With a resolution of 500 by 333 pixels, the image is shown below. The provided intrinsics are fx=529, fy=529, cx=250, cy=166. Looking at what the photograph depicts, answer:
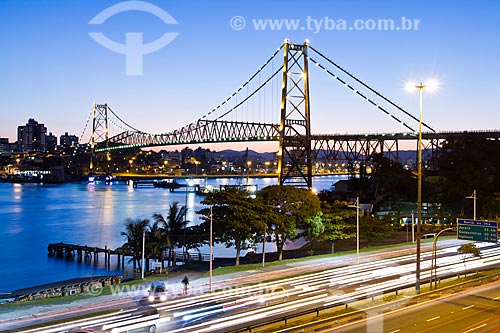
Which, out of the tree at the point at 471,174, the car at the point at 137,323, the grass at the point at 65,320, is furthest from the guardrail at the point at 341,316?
the tree at the point at 471,174

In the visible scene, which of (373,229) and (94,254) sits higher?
(373,229)

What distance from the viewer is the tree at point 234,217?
3372 centimetres

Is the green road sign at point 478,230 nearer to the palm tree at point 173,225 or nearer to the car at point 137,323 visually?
the car at point 137,323

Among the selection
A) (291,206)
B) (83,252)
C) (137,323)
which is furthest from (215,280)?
(83,252)

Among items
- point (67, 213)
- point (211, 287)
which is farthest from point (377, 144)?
point (211, 287)

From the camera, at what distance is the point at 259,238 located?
3753 centimetres

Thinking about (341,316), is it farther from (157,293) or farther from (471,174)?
(471,174)

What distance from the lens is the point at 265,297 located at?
70.1 ft

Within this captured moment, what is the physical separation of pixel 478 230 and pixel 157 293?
46.6 feet

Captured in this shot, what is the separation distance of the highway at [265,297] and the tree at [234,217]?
6.33 metres

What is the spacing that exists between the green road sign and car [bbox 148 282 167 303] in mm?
13480

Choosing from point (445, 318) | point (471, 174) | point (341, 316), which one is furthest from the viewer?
point (471, 174)

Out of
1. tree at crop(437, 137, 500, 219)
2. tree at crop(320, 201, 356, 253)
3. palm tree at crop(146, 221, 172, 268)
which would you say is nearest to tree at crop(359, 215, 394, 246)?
tree at crop(320, 201, 356, 253)

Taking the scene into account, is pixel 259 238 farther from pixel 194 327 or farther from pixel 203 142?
pixel 203 142
